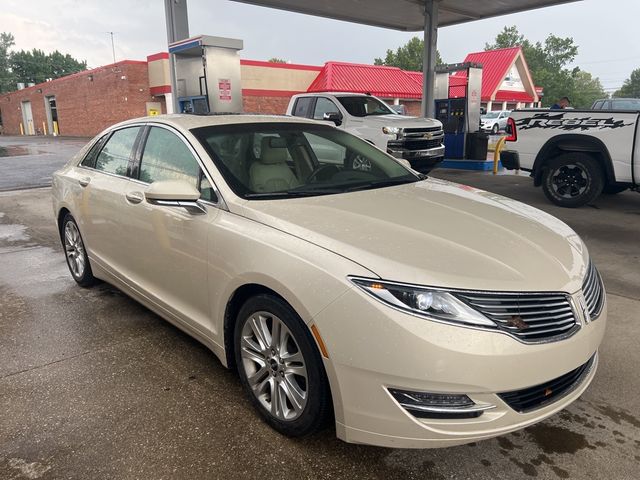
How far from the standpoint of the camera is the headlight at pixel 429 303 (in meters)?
2.00

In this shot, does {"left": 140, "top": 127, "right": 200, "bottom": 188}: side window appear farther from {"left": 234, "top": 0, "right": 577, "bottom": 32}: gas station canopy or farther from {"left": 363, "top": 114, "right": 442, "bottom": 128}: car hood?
{"left": 234, "top": 0, "right": 577, "bottom": 32}: gas station canopy

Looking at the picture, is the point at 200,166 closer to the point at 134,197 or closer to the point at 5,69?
the point at 134,197

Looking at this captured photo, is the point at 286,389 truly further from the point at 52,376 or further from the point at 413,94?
the point at 413,94

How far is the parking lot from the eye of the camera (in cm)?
237

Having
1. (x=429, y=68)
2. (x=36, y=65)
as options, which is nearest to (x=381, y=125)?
(x=429, y=68)

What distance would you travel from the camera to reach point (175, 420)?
9.02ft

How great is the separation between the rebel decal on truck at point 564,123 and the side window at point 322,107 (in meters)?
4.65

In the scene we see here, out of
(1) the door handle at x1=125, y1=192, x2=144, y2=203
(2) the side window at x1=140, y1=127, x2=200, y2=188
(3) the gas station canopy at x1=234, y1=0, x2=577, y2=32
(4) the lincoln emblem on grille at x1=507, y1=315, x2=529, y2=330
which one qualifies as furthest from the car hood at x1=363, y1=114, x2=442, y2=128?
(4) the lincoln emblem on grille at x1=507, y1=315, x2=529, y2=330

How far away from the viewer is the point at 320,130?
3.94 meters

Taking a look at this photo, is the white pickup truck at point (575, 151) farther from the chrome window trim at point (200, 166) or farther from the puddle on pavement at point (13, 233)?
the puddle on pavement at point (13, 233)

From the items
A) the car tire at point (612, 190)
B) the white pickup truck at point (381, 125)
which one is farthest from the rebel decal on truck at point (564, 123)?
the white pickup truck at point (381, 125)

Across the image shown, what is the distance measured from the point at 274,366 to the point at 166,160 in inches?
65.8

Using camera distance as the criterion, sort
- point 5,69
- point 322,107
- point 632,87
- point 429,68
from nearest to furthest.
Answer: point 322,107, point 429,68, point 5,69, point 632,87

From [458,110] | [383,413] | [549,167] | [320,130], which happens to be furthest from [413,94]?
[383,413]
